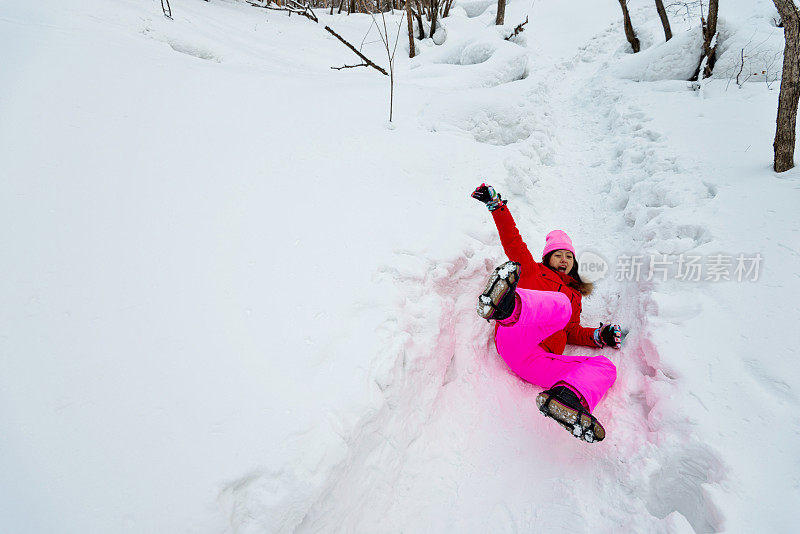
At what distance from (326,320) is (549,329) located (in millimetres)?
1289

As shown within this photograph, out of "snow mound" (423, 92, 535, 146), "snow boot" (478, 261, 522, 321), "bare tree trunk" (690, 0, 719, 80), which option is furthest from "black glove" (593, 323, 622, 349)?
"bare tree trunk" (690, 0, 719, 80)

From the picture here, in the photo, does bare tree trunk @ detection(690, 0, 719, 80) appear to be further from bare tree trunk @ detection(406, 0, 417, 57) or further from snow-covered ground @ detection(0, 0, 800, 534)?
bare tree trunk @ detection(406, 0, 417, 57)

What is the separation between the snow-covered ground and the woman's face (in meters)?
0.40

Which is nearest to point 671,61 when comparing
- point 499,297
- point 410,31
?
point 410,31

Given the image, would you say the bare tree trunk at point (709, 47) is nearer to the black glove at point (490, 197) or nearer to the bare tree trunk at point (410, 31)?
the black glove at point (490, 197)

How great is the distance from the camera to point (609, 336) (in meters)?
2.29

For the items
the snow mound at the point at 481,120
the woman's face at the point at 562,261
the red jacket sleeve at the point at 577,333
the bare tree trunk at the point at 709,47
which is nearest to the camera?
the red jacket sleeve at the point at 577,333

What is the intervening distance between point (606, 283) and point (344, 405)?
2.41 meters

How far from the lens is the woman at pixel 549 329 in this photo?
1.73 meters

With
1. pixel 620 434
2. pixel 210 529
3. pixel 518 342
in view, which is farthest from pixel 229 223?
pixel 620 434

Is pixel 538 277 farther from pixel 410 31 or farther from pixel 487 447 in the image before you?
pixel 410 31

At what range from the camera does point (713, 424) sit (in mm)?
1599

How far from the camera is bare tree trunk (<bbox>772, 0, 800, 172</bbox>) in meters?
2.59

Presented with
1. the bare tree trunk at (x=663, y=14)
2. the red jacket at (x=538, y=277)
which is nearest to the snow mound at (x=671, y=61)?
the bare tree trunk at (x=663, y=14)
